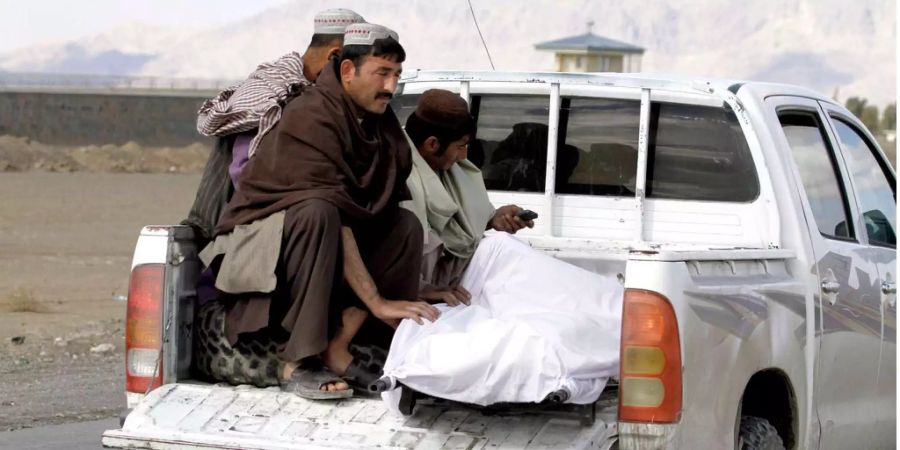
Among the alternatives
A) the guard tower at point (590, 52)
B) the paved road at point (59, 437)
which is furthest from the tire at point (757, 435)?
the guard tower at point (590, 52)

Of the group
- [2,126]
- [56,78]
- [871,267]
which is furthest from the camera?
[56,78]

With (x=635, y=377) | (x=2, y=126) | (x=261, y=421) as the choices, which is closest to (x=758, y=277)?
(x=635, y=377)

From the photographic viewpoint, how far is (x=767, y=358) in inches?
204

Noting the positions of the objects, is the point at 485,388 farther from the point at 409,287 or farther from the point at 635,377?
the point at 409,287

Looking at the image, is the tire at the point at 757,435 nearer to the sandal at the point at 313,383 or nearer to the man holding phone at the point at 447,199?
the man holding phone at the point at 447,199

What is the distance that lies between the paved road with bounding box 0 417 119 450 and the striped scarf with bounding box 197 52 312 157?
2858 millimetres

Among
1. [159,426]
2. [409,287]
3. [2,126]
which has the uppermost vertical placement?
[2,126]

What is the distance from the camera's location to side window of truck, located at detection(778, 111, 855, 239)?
20.1ft

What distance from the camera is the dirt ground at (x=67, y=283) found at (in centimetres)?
994

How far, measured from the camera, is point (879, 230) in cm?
668

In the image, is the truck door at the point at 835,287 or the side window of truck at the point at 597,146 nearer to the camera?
the truck door at the point at 835,287

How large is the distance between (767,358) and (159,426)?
75.9 inches

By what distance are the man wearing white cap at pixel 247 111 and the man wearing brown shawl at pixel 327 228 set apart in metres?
0.17

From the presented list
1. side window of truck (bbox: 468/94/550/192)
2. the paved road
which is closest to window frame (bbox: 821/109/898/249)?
side window of truck (bbox: 468/94/550/192)
